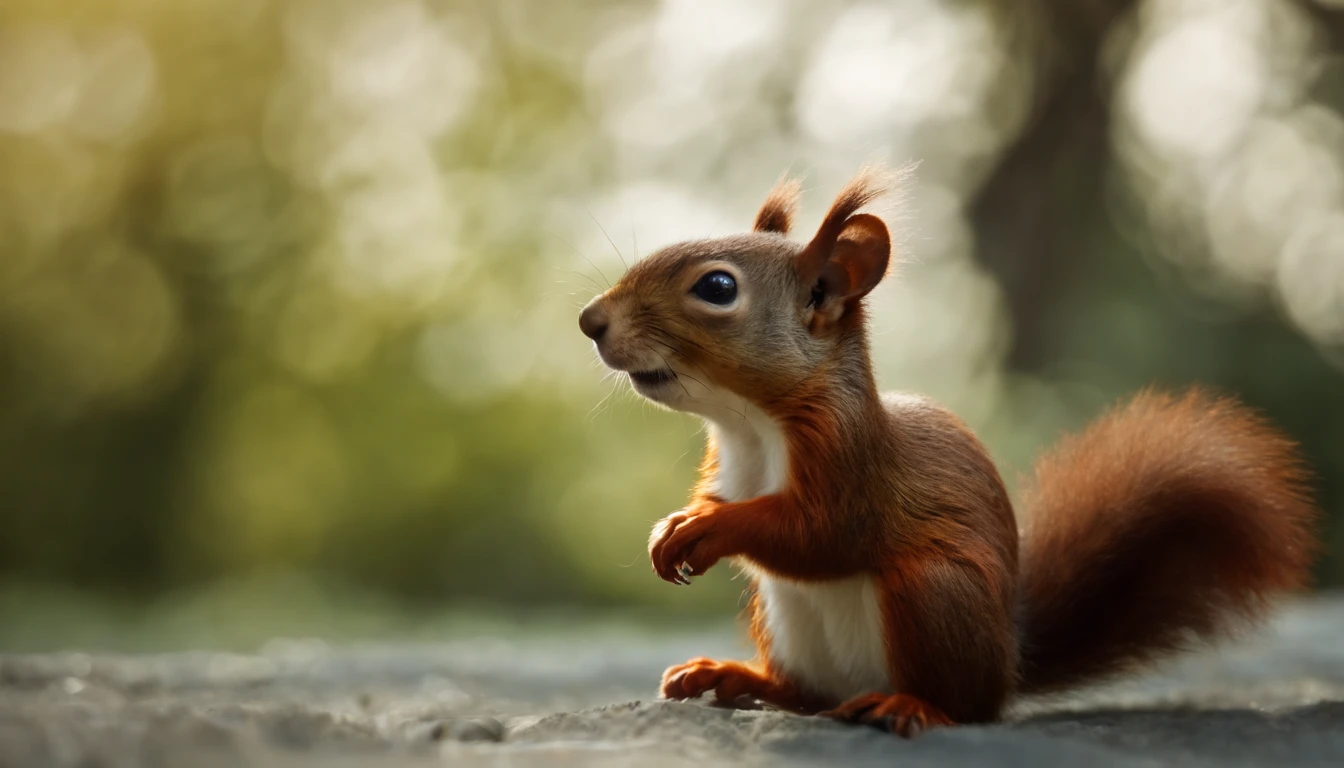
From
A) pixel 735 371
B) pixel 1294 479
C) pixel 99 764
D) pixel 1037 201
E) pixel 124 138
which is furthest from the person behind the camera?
pixel 1037 201

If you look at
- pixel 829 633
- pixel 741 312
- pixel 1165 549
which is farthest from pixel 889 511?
pixel 1165 549

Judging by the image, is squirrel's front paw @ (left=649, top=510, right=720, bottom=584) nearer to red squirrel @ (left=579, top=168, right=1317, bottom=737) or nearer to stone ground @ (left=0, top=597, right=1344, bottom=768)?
red squirrel @ (left=579, top=168, right=1317, bottom=737)

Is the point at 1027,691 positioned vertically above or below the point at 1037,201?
below

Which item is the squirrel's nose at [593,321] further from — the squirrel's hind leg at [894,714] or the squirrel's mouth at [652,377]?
the squirrel's hind leg at [894,714]

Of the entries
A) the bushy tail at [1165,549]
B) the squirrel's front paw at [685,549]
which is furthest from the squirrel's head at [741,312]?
the bushy tail at [1165,549]

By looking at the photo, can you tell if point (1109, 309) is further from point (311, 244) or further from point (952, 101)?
point (311, 244)

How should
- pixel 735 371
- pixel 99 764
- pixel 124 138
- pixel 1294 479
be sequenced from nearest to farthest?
1. pixel 99 764
2. pixel 735 371
3. pixel 1294 479
4. pixel 124 138

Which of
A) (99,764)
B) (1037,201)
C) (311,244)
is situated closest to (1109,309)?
(1037,201)
